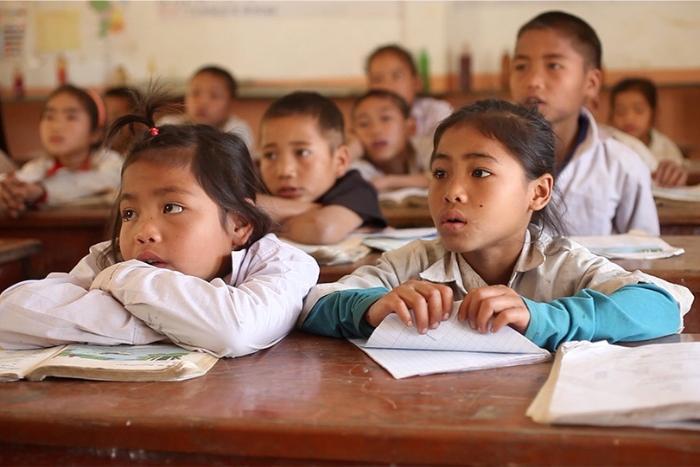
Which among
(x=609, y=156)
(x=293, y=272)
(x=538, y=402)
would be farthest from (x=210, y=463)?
(x=609, y=156)

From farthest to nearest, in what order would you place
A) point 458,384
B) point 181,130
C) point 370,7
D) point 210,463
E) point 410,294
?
point 370,7
point 181,130
point 410,294
point 458,384
point 210,463

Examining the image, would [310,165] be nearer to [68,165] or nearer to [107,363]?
[107,363]

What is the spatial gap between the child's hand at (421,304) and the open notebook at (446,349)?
0.6 inches

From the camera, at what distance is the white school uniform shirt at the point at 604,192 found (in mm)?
2365

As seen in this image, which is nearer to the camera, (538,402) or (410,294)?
(538,402)

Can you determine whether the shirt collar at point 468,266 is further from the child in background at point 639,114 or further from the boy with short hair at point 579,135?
the child in background at point 639,114

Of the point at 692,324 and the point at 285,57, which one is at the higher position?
the point at 285,57

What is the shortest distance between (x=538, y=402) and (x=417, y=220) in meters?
1.57

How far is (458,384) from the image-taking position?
38.5 inches

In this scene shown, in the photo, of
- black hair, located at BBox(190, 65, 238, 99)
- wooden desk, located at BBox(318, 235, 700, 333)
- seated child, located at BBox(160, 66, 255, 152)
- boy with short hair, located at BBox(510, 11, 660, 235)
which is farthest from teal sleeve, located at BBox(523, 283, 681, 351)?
black hair, located at BBox(190, 65, 238, 99)

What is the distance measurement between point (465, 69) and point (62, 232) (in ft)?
11.4

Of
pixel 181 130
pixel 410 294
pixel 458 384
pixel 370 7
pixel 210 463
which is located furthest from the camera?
pixel 370 7

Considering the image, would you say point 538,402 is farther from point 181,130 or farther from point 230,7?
point 230,7

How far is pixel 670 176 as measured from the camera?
3.01 m
